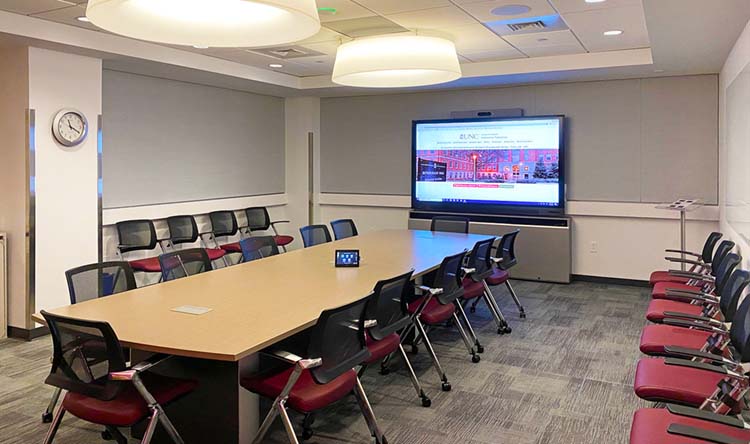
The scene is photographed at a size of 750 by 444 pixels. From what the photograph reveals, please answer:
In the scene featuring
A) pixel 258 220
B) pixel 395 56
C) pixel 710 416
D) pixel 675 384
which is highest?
pixel 395 56

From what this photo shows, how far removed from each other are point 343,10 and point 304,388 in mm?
3260

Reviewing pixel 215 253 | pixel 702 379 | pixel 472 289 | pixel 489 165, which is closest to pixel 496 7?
pixel 472 289

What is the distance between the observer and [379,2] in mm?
4742

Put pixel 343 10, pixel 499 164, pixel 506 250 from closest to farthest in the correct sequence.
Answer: pixel 343 10, pixel 506 250, pixel 499 164

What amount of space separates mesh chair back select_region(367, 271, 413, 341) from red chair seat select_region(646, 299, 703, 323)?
1.79 m

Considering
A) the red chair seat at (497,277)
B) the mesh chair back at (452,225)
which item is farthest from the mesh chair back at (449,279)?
the mesh chair back at (452,225)

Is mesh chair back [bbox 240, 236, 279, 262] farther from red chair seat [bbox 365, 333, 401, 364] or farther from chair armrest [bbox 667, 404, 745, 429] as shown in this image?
chair armrest [bbox 667, 404, 745, 429]

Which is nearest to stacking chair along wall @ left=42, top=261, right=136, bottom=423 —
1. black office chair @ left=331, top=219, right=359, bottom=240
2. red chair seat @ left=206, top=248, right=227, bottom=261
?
red chair seat @ left=206, top=248, right=227, bottom=261

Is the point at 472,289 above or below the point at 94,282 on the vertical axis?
below

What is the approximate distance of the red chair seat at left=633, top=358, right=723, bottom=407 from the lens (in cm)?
280

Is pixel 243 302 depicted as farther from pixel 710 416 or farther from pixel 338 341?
pixel 710 416

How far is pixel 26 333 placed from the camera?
17.9 feet

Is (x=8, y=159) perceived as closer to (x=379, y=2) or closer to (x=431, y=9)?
(x=379, y=2)

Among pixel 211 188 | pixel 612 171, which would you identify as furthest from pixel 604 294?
pixel 211 188
